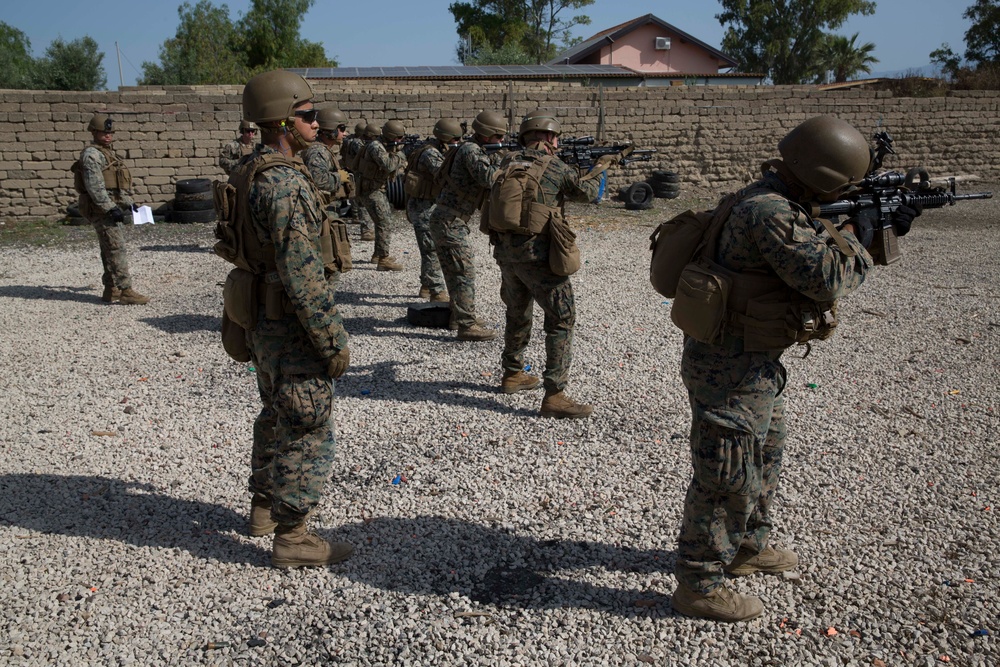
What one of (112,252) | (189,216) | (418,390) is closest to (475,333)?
(418,390)

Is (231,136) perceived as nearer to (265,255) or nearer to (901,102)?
(265,255)

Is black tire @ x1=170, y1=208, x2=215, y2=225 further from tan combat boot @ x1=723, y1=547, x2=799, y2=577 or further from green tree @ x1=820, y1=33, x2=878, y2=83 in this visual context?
green tree @ x1=820, y1=33, x2=878, y2=83

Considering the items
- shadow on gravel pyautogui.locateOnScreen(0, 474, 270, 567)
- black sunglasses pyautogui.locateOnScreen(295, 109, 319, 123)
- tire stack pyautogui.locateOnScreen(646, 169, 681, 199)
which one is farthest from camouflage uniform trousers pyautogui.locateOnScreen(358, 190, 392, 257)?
tire stack pyautogui.locateOnScreen(646, 169, 681, 199)

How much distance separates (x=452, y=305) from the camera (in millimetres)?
6770

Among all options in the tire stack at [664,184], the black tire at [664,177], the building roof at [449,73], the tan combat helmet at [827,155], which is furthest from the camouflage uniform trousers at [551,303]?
the building roof at [449,73]

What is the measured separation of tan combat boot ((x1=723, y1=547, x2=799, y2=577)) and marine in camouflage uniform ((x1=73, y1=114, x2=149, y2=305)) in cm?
703

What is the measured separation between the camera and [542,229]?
472cm

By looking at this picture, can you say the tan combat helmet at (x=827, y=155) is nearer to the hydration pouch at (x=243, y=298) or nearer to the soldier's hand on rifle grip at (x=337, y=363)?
the soldier's hand on rifle grip at (x=337, y=363)

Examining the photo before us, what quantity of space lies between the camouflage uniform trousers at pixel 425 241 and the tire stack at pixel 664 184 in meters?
8.69

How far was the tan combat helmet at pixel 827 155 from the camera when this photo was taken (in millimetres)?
2576

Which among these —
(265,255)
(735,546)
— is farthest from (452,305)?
(735,546)

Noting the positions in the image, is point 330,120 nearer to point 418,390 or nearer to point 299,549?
point 418,390

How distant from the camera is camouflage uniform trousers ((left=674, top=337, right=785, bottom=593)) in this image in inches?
107

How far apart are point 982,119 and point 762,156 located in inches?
215
